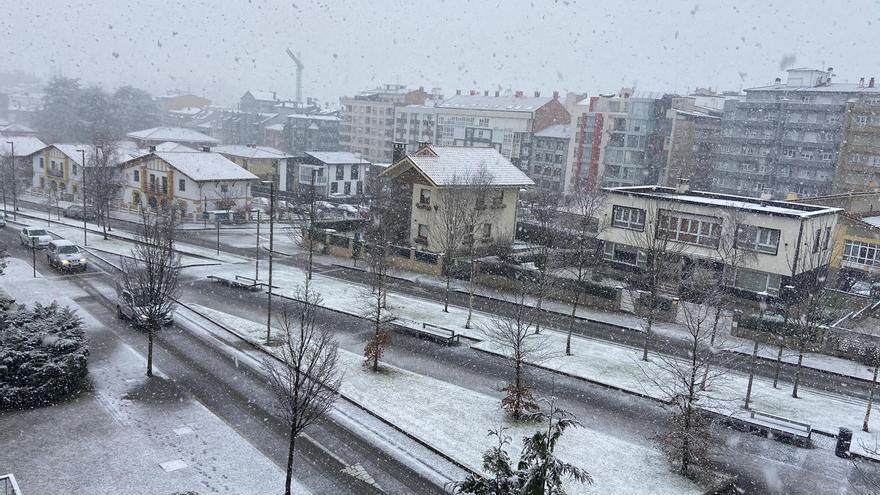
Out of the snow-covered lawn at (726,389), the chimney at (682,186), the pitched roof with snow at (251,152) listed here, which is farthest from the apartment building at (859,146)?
the pitched roof with snow at (251,152)

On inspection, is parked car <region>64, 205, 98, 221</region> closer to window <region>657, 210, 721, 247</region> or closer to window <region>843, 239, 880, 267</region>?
window <region>657, 210, 721, 247</region>

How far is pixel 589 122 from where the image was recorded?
78.1m

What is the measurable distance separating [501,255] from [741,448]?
2404cm

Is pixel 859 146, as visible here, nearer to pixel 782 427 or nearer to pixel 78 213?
pixel 782 427

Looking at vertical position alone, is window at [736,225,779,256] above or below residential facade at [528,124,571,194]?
below

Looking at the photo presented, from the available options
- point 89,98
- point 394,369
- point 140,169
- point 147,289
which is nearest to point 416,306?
point 394,369

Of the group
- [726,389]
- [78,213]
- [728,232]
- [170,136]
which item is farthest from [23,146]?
[726,389]

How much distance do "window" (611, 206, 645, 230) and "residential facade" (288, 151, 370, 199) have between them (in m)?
37.2

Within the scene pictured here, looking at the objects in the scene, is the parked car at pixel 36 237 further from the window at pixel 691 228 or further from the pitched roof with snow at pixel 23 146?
the window at pixel 691 228

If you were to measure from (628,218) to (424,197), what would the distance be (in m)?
13.2

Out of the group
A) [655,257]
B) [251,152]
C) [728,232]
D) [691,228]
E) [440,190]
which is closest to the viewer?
[655,257]

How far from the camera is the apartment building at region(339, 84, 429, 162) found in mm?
108562

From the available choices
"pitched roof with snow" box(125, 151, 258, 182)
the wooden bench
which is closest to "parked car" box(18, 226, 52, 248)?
"pitched roof with snow" box(125, 151, 258, 182)

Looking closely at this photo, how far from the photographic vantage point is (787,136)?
70.0 metres
